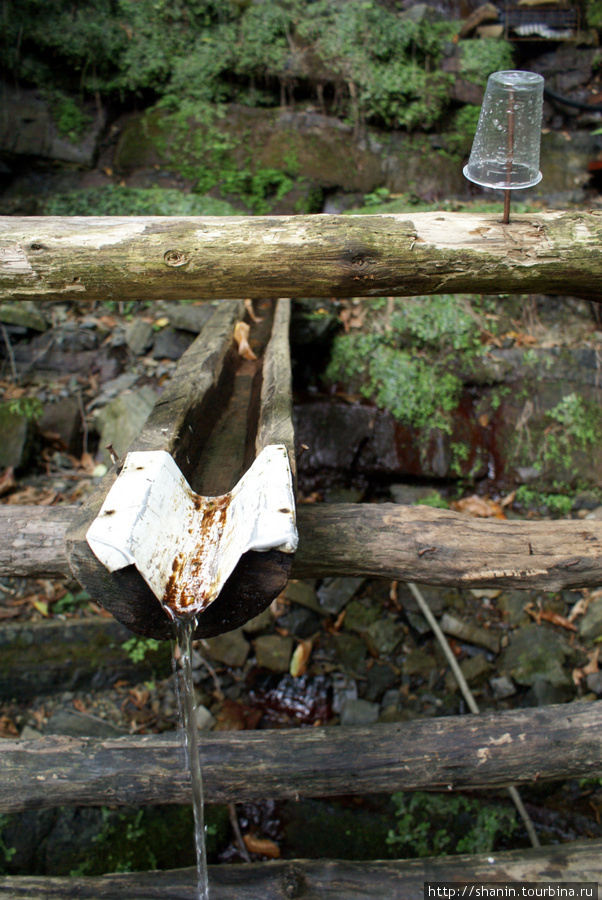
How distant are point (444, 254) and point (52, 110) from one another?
5.46 metres

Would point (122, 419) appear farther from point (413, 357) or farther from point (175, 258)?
point (413, 357)

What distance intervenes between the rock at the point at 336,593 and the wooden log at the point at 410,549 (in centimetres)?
193

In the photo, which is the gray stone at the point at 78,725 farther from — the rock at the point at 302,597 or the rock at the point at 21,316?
the rock at the point at 21,316

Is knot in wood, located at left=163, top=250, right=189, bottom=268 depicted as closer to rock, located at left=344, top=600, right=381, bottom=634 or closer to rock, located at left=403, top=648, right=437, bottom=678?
rock, located at left=344, top=600, right=381, bottom=634

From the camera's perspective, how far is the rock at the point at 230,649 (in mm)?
3527

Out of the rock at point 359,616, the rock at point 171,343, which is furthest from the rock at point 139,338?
the rock at point 359,616

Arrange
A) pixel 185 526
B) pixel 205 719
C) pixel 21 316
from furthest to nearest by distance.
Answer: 1. pixel 21 316
2. pixel 205 719
3. pixel 185 526

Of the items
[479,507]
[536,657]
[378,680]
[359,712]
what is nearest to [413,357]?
[479,507]

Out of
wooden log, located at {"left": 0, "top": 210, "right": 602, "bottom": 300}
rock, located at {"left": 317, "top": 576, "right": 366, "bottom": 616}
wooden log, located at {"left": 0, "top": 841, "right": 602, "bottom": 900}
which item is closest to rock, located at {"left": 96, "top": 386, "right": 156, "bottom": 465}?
rock, located at {"left": 317, "top": 576, "right": 366, "bottom": 616}

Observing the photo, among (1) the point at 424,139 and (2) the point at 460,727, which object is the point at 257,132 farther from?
(2) the point at 460,727

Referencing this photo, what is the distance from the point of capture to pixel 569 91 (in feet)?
22.0

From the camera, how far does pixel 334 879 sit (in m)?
1.94

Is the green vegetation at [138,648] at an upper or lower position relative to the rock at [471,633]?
upper

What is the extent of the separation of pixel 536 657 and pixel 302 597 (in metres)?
1.60
